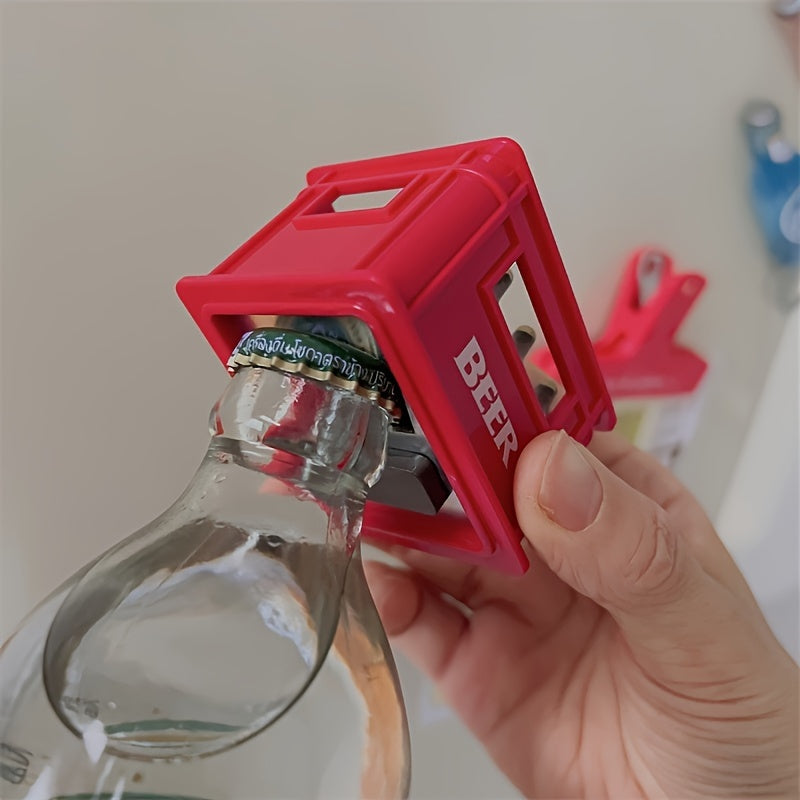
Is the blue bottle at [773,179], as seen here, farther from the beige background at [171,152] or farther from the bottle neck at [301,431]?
the bottle neck at [301,431]

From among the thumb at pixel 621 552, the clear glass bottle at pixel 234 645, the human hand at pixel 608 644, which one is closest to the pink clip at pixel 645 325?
the human hand at pixel 608 644

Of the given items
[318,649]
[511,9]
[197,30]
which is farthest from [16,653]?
[511,9]

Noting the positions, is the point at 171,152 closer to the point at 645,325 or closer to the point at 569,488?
the point at 569,488

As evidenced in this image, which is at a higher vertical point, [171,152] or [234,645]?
[171,152]

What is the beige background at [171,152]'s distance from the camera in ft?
1.61

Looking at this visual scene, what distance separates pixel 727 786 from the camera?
18.1 inches

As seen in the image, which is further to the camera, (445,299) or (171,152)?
(171,152)

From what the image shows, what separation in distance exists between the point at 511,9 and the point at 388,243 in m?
0.43

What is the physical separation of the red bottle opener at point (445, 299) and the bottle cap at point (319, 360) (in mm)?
12

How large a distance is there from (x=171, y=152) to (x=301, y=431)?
276 millimetres

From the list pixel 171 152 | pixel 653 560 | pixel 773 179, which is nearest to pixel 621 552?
pixel 653 560

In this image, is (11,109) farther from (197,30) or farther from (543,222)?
(543,222)

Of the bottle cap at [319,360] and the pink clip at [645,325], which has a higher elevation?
the bottle cap at [319,360]

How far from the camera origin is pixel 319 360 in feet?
1.02
